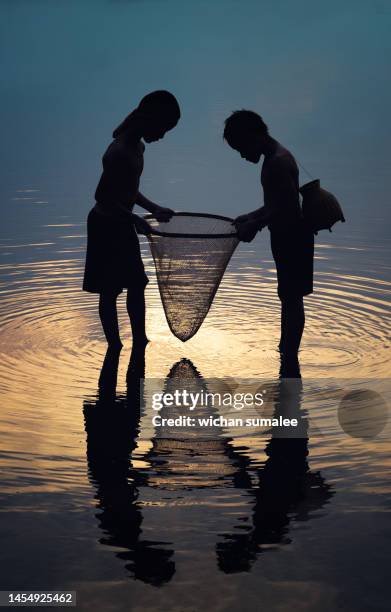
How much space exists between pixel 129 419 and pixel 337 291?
306 centimetres

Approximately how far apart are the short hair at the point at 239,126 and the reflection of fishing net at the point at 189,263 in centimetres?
50

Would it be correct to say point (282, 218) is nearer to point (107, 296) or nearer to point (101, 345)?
point (107, 296)

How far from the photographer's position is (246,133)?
16.1 feet

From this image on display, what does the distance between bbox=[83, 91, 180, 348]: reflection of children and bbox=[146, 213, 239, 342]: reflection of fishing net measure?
0.46ft

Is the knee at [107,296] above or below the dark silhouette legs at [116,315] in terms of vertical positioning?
above

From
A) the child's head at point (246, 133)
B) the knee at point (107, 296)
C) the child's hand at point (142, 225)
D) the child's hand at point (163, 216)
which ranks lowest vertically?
the knee at point (107, 296)

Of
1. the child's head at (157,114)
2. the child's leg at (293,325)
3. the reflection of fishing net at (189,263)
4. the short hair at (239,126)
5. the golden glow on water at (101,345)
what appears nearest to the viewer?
the golden glow on water at (101,345)

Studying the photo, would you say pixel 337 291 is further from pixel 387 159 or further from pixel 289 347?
pixel 387 159

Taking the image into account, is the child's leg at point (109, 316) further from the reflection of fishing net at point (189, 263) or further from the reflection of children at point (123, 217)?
the reflection of fishing net at point (189, 263)

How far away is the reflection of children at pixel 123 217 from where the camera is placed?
5176 millimetres

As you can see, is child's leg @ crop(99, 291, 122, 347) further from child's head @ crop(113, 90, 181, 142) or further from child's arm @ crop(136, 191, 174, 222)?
child's head @ crop(113, 90, 181, 142)

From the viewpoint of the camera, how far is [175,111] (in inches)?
Result: 202

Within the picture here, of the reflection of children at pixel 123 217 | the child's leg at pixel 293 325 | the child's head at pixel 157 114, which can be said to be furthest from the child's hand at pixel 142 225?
the child's leg at pixel 293 325

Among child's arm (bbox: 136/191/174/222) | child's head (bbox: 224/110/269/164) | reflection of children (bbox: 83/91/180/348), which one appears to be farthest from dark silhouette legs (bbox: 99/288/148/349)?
child's head (bbox: 224/110/269/164)
